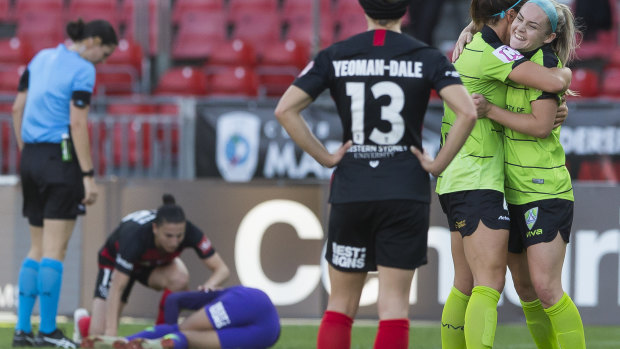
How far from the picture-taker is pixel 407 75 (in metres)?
4.34

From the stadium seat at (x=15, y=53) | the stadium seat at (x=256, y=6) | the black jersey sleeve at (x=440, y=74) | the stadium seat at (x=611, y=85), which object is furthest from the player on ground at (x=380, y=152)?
the stadium seat at (x=256, y=6)

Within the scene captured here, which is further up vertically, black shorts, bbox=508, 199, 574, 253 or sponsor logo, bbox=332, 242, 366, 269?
black shorts, bbox=508, 199, 574, 253

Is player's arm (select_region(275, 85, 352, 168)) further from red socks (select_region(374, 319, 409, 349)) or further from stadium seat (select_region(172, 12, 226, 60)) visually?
stadium seat (select_region(172, 12, 226, 60))

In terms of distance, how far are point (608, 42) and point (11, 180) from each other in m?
7.97

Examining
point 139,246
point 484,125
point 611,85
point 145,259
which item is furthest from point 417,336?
point 611,85

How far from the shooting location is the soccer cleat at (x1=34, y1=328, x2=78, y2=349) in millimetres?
6836

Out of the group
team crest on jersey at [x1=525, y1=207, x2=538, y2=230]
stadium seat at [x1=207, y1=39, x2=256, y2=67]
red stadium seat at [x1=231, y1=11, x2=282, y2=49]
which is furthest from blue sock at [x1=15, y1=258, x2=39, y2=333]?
red stadium seat at [x1=231, y1=11, x2=282, y2=49]

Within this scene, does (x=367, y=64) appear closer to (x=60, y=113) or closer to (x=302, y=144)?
(x=302, y=144)

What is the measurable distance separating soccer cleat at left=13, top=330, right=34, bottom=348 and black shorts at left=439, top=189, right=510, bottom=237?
328cm

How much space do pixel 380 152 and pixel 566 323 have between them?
52.1 inches

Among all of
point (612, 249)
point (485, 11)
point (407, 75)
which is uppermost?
point (485, 11)

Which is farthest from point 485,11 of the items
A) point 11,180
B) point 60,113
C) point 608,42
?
point 608,42

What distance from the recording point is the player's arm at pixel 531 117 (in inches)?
193

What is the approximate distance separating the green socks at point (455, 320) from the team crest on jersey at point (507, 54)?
3.79 feet
